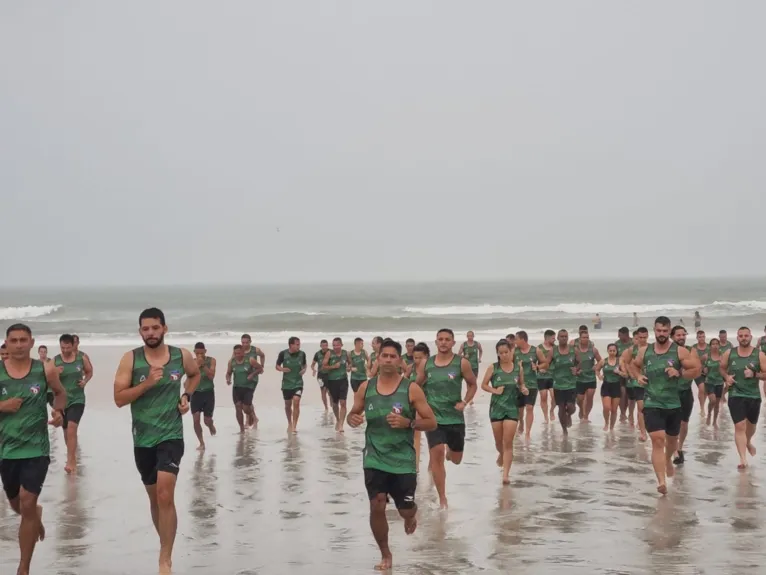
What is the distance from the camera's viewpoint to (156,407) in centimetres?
730

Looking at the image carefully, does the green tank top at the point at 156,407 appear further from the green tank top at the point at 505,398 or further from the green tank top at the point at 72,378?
the green tank top at the point at 72,378

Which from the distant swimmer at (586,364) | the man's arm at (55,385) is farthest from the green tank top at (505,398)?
the man's arm at (55,385)

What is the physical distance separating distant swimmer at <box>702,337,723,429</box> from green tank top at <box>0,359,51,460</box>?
12778mm

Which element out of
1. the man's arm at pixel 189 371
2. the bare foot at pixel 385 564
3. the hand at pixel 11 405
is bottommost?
the bare foot at pixel 385 564

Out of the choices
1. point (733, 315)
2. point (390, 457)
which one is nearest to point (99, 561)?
point (390, 457)

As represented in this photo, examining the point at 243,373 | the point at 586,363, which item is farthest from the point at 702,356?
the point at 243,373

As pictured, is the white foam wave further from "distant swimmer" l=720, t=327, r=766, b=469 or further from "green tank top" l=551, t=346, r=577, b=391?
"distant swimmer" l=720, t=327, r=766, b=469

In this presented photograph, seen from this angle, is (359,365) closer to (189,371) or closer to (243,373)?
(243,373)

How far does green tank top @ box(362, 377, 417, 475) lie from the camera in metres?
7.49

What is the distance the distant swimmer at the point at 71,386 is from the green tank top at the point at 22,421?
5.20m

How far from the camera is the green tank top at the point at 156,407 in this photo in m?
7.28

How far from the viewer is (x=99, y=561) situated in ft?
26.5

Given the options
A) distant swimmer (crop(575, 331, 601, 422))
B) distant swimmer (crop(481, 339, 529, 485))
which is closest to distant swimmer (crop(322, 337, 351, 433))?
distant swimmer (crop(575, 331, 601, 422))

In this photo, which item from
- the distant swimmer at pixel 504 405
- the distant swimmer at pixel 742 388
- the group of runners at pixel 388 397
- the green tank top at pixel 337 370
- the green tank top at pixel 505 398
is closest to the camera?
the group of runners at pixel 388 397
